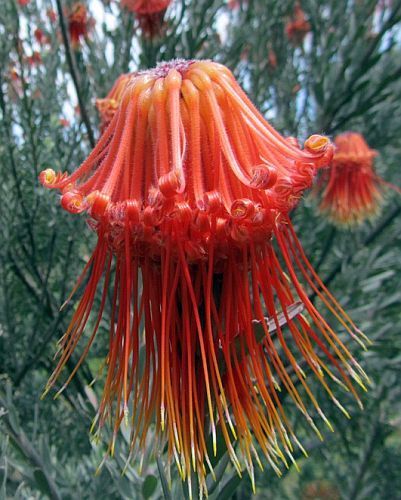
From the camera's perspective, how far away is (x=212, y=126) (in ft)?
2.74

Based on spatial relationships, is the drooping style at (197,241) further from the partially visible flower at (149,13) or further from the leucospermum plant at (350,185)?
the leucospermum plant at (350,185)

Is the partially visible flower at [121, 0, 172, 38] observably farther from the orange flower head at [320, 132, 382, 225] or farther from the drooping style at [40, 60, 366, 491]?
the drooping style at [40, 60, 366, 491]

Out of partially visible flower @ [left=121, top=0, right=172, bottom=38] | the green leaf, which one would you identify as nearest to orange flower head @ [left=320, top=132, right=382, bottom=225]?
partially visible flower @ [left=121, top=0, right=172, bottom=38]

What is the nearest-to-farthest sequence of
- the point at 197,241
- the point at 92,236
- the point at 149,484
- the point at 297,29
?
the point at 197,241, the point at 149,484, the point at 92,236, the point at 297,29

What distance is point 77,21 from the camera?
238 centimetres

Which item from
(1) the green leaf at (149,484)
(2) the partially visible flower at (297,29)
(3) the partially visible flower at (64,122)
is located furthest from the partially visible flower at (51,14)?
(1) the green leaf at (149,484)

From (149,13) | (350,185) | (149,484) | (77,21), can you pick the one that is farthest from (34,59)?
(149,484)

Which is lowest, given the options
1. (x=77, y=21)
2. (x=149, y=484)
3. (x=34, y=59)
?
(x=149, y=484)

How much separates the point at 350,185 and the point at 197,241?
5.91ft

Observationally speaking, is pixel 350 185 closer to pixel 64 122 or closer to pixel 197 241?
pixel 64 122

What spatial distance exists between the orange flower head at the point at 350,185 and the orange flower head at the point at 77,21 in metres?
1.10

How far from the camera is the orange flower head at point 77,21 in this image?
7.72 feet

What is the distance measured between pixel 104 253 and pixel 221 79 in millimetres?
301

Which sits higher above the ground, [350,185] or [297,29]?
[297,29]
